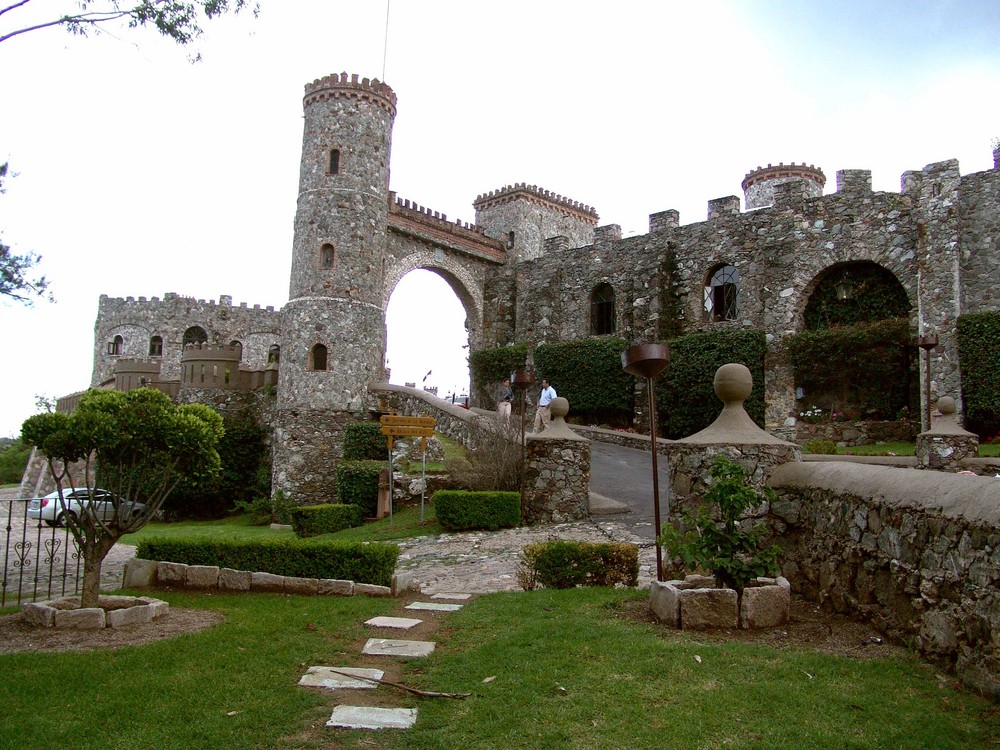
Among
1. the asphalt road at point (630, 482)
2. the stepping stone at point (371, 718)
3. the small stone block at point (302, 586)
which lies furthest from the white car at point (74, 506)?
the asphalt road at point (630, 482)

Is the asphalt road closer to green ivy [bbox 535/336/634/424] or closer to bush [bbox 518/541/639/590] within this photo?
green ivy [bbox 535/336/634/424]

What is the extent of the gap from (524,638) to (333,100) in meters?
22.0

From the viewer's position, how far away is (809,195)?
76.9 ft

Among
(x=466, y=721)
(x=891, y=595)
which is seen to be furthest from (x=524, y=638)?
(x=891, y=595)

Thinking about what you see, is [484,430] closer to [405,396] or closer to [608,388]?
[405,396]

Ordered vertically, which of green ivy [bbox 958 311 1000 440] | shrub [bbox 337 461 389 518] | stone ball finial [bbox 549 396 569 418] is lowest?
shrub [bbox 337 461 389 518]

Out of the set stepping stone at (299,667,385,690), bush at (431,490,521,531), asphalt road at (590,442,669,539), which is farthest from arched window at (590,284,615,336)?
stepping stone at (299,667,385,690)

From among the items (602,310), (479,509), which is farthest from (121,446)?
(602,310)

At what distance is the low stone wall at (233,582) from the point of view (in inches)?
323

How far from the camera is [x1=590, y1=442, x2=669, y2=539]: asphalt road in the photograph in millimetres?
12773

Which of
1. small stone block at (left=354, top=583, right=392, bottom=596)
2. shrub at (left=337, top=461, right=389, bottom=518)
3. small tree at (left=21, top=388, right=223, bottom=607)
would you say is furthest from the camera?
shrub at (left=337, top=461, right=389, bottom=518)

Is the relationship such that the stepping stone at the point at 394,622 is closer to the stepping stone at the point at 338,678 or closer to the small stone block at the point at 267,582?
the stepping stone at the point at 338,678

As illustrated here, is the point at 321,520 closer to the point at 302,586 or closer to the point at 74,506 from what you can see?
the point at 302,586

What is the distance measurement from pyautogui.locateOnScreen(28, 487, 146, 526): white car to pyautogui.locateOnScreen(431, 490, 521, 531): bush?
15.7 feet
